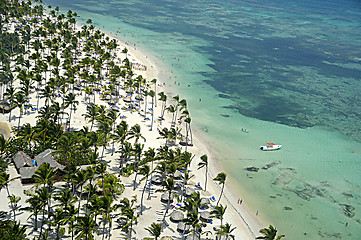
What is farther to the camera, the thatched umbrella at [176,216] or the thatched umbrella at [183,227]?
the thatched umbrella at [176,216]

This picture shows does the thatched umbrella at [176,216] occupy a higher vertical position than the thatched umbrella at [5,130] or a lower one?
lower

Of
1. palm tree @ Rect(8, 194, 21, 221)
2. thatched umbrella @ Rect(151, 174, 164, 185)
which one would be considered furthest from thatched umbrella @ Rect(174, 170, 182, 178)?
palm tree @ Rect(8, 194, 21, 221)

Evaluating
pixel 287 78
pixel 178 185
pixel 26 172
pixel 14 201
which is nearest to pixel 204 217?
pixel 178 185

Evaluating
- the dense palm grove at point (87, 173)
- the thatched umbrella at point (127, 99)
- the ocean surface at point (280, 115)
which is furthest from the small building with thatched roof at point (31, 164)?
the thatched umbrella at point (127, 99)

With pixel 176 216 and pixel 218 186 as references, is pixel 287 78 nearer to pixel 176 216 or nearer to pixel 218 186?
pixel 218 186

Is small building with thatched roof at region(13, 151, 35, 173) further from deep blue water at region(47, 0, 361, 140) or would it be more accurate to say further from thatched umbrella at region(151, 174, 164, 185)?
deep blue water at region(47, 0, 361, 140)

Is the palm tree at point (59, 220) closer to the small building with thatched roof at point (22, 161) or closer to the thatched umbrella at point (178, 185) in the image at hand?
the small building with thatched roof at point (22, 161)

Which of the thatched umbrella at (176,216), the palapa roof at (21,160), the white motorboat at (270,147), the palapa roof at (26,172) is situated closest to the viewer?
the thatched umbrella at (176,216)
